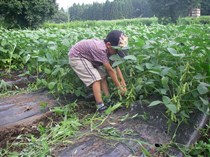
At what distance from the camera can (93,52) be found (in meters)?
2.41

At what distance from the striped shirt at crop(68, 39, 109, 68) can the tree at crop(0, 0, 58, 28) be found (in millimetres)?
10534

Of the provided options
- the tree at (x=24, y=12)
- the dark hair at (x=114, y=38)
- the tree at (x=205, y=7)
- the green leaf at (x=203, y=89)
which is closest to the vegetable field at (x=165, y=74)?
the green leaf at (x=203, y=89)

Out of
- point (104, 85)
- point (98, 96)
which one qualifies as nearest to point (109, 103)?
point (98, 96)

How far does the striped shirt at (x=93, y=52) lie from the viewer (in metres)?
2.37

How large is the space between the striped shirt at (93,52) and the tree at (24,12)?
10534 mm

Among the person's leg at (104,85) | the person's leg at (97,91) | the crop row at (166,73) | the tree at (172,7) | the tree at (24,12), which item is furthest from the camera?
the tree at (172,7)

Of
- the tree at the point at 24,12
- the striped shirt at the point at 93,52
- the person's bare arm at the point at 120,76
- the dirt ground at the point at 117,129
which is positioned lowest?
the dirt ground at the point at 117,129

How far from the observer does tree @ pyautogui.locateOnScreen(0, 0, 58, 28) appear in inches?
484

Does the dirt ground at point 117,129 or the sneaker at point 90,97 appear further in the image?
the sneaker at point 90,97

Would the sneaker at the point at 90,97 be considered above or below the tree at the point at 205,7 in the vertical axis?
below

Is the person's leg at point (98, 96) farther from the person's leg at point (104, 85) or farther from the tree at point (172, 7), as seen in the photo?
the tree at point (172, 7)

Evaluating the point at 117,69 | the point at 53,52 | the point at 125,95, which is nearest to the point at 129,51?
the point at 117,69

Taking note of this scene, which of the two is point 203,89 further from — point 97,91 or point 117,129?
point 97,91

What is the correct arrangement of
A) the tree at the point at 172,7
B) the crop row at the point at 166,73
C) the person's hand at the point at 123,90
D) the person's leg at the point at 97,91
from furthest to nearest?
1. the tree at the point at 172,7
2. the person's leg at the point at 97,91
3. the person's hand at the point at 123,90
4. the crop row at the point at 166,73
